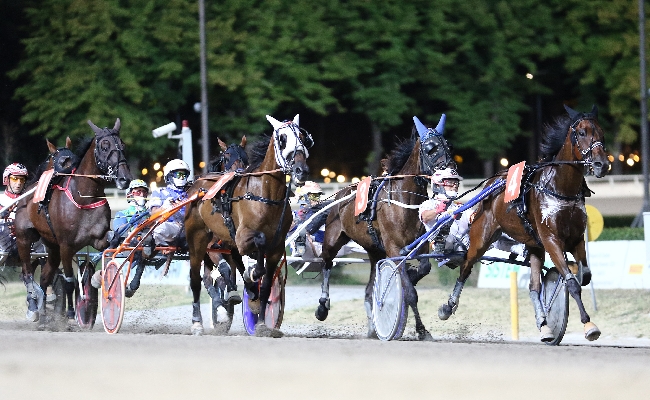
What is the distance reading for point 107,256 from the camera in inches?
533

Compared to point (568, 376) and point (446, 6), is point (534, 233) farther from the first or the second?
point (446, 6)

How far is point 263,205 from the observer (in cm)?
1205

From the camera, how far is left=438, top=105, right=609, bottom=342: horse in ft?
35.9

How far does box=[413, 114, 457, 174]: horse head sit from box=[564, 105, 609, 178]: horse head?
3.84 ft

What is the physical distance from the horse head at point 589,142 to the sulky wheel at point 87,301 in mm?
5735

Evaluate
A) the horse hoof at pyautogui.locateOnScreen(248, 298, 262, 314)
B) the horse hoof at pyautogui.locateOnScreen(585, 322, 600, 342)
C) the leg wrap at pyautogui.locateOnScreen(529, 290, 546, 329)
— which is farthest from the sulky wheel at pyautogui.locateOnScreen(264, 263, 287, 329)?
the horse hoof at pyautogui.locateOnScreen(585, 322, 600, 342)

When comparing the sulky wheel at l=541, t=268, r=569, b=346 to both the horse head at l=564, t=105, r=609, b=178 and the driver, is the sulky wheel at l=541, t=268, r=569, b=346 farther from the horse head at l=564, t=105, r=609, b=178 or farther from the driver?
the driver

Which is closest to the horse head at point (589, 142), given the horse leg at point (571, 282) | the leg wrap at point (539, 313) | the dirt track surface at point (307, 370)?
the horse leg at point (571, 282)

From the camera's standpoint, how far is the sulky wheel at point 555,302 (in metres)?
11.4

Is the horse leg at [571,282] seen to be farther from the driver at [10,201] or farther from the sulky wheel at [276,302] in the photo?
the driver at [10,201]

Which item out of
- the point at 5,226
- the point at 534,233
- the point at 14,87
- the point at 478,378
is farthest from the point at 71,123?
the point at 478,378

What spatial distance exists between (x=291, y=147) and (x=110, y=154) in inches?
101

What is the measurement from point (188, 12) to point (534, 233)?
2034 centimetres

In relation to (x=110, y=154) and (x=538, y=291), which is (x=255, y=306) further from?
(x=538, y=291)
